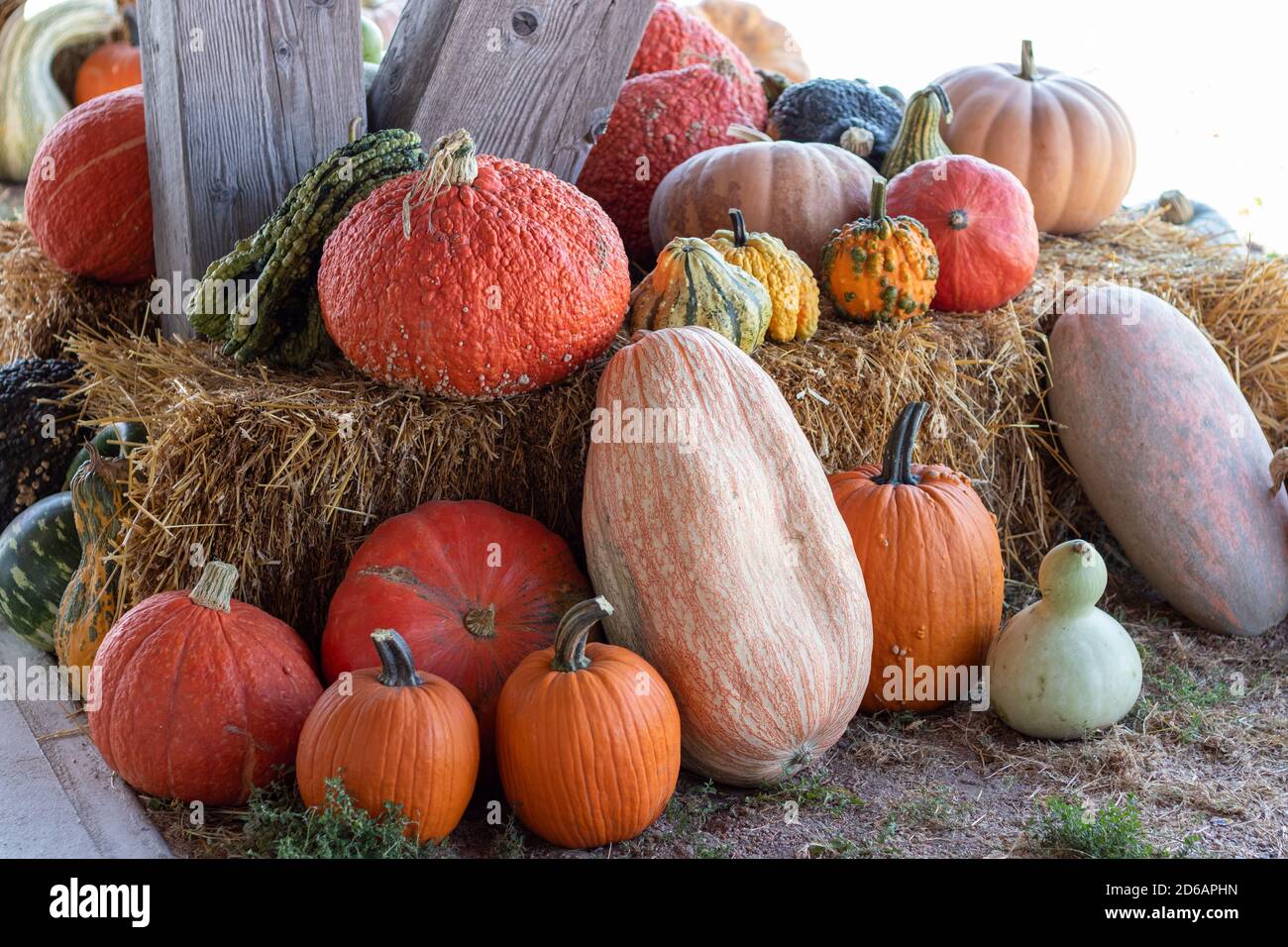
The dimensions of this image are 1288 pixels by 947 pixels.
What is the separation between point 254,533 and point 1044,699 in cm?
177

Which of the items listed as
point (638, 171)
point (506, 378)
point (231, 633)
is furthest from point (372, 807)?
point (638, 171)

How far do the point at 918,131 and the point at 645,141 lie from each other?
2.84ft

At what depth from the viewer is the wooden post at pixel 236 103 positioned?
301 cm

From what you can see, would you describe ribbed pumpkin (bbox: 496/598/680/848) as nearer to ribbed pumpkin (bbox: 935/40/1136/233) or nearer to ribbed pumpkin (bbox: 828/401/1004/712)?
ribbed pumpkin (bbox: 828/401/1004/712)

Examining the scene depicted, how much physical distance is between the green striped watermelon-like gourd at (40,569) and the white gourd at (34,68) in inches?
141

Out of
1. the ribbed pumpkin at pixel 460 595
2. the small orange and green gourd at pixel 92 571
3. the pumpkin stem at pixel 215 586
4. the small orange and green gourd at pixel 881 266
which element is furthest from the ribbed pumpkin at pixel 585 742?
the small orange and green gourd at pixel 881 266

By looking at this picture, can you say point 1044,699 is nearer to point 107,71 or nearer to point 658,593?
point 658,593

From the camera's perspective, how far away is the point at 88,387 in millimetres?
2996

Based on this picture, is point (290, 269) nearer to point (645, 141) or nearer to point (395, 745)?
point (395, 745)

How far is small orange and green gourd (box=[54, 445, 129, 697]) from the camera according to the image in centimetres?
278

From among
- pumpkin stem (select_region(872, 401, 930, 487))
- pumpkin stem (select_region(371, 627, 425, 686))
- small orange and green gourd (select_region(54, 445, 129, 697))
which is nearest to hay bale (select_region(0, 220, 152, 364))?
small orange and green gourd (select_region(54, 445, 129, 697))

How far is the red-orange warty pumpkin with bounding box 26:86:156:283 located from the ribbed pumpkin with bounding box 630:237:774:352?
160 centimetres

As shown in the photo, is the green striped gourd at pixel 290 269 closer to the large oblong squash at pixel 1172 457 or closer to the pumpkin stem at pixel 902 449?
the pumpkin stem at pixel 902 449

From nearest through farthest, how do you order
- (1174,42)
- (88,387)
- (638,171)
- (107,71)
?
(88,387), (638,171), (107,71), (1174,42)
